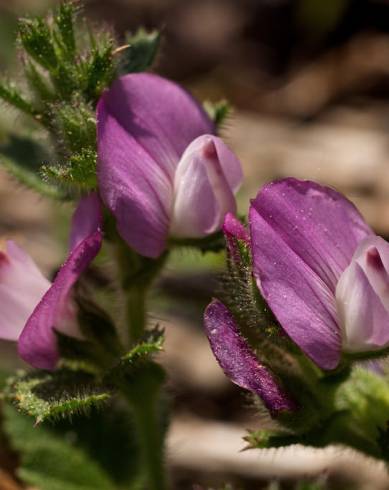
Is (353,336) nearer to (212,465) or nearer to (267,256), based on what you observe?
(267,256)

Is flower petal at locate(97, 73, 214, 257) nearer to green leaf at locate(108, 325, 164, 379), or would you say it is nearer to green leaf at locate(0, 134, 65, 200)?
green leaf at locate(108, 325, 164, 379)

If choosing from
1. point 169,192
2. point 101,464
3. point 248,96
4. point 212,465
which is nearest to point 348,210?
point 169,192

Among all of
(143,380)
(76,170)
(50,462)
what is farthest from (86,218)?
(50,462)

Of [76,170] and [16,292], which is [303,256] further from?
[16,292]

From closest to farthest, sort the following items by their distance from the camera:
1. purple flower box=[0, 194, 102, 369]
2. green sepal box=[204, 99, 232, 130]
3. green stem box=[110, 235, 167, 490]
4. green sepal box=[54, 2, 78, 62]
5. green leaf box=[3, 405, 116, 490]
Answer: purple flower box=[0, 194, 102, 369] < green sepal box=[54, 2, 78, 62] < green stem box=[110, 235, 167, 490] < green sepal box=[204, 99, 232, 130] < green leaf box=[3, 405, 116, 490]

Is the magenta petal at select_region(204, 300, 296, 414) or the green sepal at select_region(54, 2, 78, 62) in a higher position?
the green sepal at select_region(54, 2, 78, 62)

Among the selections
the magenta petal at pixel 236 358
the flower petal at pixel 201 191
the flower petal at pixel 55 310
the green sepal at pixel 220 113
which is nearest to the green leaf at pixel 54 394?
the flower petal at pixel 55 310

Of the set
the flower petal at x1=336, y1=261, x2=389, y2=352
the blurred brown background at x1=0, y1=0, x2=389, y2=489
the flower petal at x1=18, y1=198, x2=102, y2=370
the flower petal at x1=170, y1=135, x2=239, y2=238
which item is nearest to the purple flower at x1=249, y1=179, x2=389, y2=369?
the flower petal at x1=336, y1=261, x2=389, y2=352
